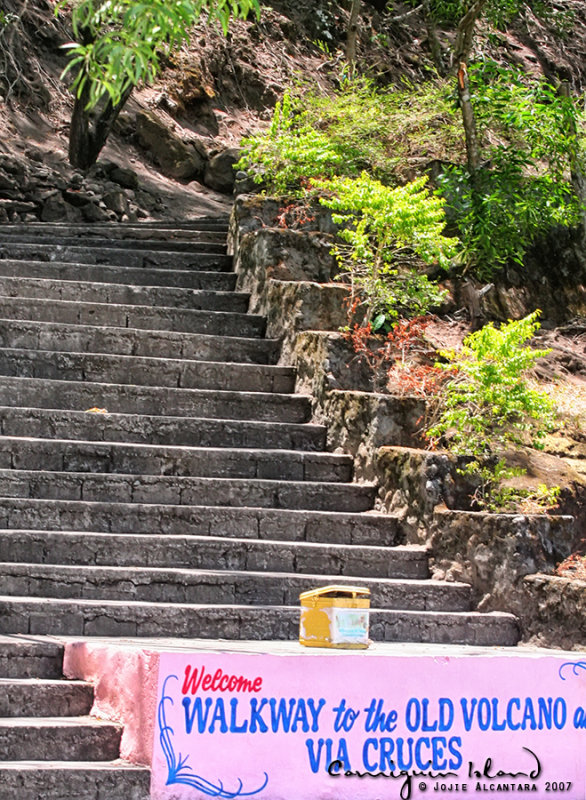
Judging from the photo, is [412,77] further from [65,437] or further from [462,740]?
[462,740]

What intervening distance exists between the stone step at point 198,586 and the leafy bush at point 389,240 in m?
2.55

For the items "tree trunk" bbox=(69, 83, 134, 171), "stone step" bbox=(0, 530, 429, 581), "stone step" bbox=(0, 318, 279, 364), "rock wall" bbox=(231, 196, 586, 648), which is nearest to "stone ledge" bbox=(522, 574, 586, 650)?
"rock wall" bbox=(231, 196, 586, 648)

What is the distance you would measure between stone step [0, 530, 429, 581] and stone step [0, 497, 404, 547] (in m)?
0.11

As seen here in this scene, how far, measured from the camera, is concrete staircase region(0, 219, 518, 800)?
5.25m

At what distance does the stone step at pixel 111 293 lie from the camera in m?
9.03

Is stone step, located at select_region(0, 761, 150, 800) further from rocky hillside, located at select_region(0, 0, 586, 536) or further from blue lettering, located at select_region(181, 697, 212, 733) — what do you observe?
rocky hillside, located at select_region(0, 0, 586, 536)

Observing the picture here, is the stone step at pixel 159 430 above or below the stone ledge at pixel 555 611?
above

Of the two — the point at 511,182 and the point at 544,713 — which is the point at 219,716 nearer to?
the point at 544,713

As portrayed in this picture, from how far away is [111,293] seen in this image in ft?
30.0

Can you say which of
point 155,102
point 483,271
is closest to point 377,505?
point 483,271

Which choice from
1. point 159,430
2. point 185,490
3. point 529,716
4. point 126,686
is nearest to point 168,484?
point 185,490

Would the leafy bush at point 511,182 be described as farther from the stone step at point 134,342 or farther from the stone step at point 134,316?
the stone step at point 134,342

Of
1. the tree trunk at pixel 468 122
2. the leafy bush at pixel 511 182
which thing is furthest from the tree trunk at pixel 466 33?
the tree trunk at pixel 468 122

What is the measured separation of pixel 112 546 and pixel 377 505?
6.14ft
